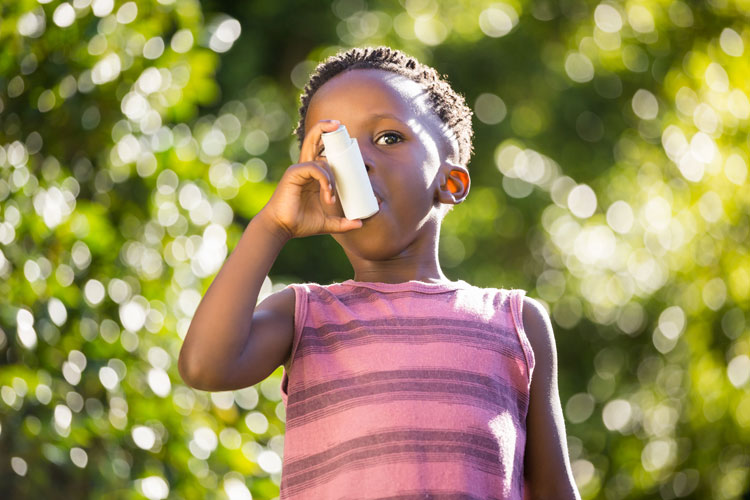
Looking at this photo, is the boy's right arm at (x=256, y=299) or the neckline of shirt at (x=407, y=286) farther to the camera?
the neckline of shirt at (x=407, y=286)

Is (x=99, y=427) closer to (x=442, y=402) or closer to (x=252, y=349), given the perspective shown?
(x=252, y=349)

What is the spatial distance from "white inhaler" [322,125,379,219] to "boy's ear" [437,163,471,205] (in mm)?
229

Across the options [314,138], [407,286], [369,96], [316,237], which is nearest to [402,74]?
[369,96]

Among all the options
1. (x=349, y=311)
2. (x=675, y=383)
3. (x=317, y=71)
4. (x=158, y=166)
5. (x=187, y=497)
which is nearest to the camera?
(x=349, y=311)

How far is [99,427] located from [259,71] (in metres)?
3.36

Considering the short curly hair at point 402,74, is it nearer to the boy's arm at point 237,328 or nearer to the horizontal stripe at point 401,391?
the boy's arm at point 237,328

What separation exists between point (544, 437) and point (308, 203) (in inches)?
21.0

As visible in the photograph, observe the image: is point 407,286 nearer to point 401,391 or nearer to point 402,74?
point 401,391

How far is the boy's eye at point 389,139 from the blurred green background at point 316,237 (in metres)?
0.94

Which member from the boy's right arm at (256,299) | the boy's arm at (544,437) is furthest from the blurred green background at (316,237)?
the boy's arm at (544,437)

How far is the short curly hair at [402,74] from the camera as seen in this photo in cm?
172

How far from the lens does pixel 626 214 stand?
5.20 meters

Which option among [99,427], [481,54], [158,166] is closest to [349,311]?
[99,427]

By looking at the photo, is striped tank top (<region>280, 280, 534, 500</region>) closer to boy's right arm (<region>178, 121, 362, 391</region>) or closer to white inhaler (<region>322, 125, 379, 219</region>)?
boy's right arm (<region>178, 121, 362, 391</region>)
